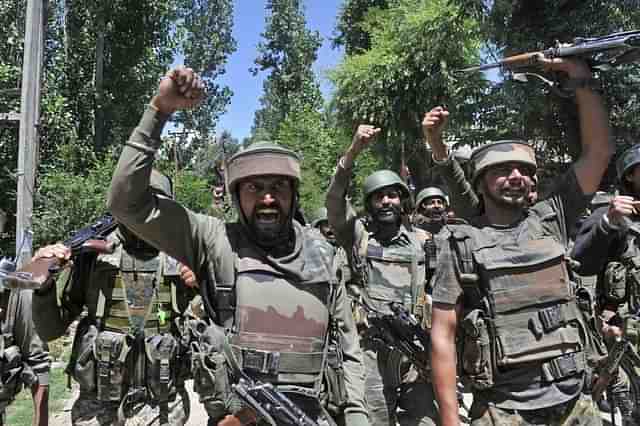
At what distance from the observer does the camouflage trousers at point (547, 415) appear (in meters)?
2.38

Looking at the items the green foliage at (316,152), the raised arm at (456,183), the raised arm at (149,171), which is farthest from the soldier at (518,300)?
the green foliage at (316,152)

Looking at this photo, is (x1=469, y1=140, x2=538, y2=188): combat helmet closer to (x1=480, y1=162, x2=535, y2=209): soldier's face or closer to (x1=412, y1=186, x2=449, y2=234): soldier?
(x1=480, y1=162, x2=535, y2=209): soldier's face

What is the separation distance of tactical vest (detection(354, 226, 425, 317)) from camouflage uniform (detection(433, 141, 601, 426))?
1924mm

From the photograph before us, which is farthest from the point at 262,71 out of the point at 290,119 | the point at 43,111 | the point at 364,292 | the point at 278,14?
the point at 364,292

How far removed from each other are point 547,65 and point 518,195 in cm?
64

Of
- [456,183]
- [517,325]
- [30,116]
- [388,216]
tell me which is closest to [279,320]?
[517,325]

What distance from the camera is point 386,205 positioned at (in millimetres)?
4820

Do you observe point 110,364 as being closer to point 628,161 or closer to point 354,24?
point 628,161

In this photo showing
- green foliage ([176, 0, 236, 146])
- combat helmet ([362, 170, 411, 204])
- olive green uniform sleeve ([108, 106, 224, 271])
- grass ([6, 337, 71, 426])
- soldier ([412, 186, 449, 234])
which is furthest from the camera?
green foliage ([176, 0, 236, 146])

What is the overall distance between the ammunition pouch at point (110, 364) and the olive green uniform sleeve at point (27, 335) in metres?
0.30

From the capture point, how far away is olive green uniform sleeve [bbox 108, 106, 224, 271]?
196 cm

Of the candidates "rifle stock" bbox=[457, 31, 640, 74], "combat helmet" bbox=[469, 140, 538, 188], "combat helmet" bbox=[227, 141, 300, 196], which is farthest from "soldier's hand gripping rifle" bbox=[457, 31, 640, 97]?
"combat helmet" bbox=[227, 141, 300, 196]

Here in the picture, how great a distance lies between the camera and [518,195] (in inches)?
102

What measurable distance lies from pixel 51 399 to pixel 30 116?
349 cm
